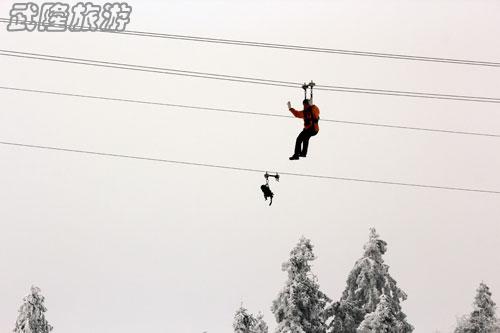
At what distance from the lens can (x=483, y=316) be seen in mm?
52656

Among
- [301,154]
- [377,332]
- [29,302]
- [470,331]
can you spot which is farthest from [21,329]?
[470,331]

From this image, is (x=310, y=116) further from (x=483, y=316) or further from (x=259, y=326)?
(x=483, y=316)

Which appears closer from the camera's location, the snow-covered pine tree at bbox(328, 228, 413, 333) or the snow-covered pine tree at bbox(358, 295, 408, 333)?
the snow-covered pine tree at bbox(358, 295, 408, 333)

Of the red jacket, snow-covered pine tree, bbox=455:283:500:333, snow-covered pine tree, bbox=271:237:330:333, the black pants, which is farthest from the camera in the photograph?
snow-covered pine tree, bbox=455:283:500:333

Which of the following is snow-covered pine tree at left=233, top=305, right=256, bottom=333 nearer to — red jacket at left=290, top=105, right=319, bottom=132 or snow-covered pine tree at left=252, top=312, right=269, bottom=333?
snow-covered pine tree at left=252, top=312, right=269, bottom=333

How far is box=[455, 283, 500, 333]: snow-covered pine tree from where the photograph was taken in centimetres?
5210

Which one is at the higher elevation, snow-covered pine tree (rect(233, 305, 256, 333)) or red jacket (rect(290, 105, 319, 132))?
red jacket (rect(290, 105, 319, 132))

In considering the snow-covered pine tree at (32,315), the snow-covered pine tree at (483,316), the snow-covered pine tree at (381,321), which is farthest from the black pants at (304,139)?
the snow-covered pine tree at (483,316)

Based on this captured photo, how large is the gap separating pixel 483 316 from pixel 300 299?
1476 cm

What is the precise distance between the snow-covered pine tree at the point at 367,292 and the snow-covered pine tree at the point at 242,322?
5183mm

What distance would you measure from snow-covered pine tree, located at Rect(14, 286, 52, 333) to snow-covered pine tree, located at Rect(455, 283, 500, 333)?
27.3 metres

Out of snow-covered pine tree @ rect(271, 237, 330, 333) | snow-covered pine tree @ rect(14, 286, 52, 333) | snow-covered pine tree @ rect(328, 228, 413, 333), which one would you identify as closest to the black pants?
snow-covered pine tree @ rect(271, 237, 330, 333)

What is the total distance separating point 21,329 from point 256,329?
13924mm

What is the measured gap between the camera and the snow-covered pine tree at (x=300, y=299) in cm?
4469
